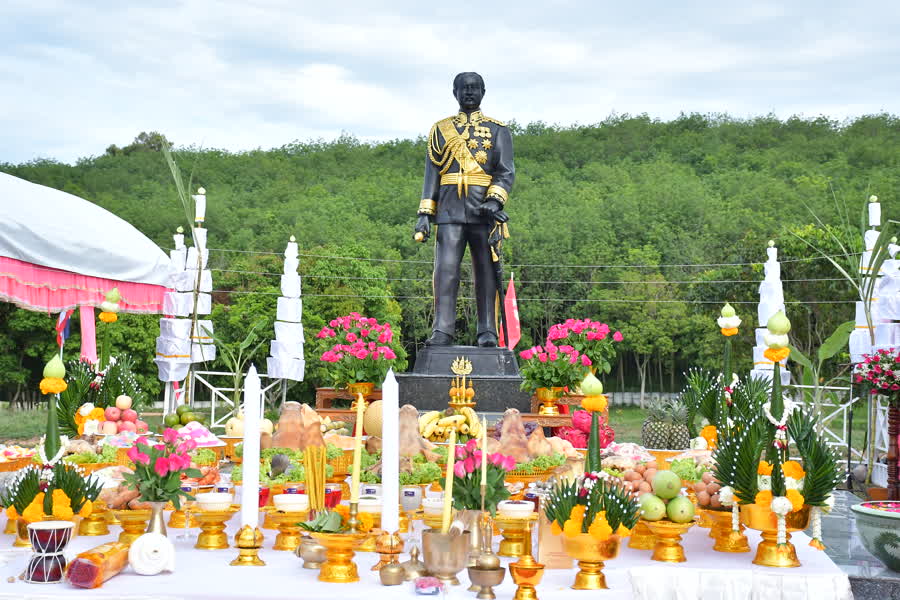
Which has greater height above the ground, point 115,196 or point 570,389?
point 115,196

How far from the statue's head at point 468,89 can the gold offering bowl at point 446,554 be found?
674 centimetres

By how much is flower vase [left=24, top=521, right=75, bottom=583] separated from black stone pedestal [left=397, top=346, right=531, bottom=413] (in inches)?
232

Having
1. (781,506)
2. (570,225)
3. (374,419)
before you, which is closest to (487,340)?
(374,419)

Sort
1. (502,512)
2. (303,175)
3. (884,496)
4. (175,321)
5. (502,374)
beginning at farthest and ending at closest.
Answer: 1. (303,175)
2. (175,321)
3. (884,496)
4. (502,374)
5. (502,512)

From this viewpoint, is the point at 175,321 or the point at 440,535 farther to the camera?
the point at 175,321

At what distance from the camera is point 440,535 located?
9.48ft

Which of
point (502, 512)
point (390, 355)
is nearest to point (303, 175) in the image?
point (390, 355)

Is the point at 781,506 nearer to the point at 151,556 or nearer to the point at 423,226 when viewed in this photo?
the point at 151,556

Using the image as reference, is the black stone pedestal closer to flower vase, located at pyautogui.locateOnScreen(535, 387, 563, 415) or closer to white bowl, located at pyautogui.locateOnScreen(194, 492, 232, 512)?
flower vase, located at pyautogui.locateOnScreen(535, 387, 563, 415)

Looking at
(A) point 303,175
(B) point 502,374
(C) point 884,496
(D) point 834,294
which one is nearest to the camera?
(B) point 502,374

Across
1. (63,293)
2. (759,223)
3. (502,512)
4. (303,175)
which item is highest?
(303,175)

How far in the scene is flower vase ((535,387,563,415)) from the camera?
29.7 ft

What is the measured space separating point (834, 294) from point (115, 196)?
26.2 metres

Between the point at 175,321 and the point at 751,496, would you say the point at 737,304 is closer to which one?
the point at 175,321
